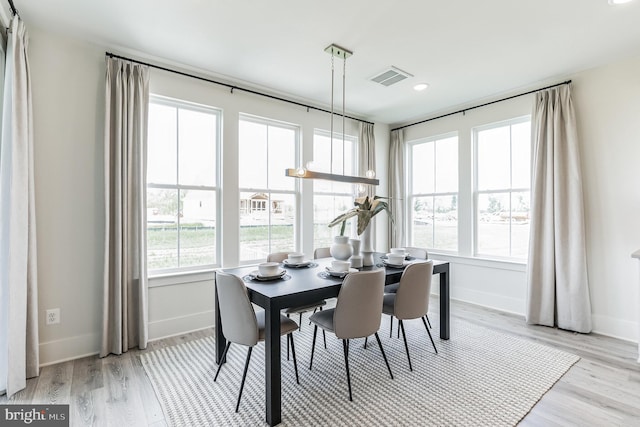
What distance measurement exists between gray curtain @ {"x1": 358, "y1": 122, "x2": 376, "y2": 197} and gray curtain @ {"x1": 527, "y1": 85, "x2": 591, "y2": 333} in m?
2.09

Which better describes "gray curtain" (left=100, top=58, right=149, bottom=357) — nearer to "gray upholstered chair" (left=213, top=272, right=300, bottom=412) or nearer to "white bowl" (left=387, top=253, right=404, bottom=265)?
"gray upholstered chair" (left=213, top=272, right=300, bottom=412)

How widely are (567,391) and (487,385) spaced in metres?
0.53

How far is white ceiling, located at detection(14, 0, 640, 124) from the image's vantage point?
7.27 ft

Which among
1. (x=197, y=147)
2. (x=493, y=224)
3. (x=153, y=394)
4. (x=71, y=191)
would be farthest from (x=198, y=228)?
(x=493, y=224)

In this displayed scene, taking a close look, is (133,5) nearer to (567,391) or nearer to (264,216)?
(264,216)

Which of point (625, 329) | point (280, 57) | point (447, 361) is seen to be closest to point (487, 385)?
point (447, 361)

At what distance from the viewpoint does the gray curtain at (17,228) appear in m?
2.08

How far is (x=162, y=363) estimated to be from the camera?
99.6 inches

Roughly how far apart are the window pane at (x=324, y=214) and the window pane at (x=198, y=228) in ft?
4.75

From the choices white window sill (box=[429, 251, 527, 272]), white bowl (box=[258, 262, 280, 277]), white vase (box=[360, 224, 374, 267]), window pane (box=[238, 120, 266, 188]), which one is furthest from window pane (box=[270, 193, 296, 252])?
white window sill (box=[429, 251, 527, 272])

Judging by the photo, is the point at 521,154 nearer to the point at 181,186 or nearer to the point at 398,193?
the point at 398,193

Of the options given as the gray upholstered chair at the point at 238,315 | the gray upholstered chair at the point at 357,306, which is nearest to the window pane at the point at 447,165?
the gray upholstered chair at the point at 357,306

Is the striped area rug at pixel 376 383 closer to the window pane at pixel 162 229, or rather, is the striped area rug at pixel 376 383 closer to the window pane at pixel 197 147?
the window pane at pixel 162 229

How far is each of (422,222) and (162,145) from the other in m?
3.81
